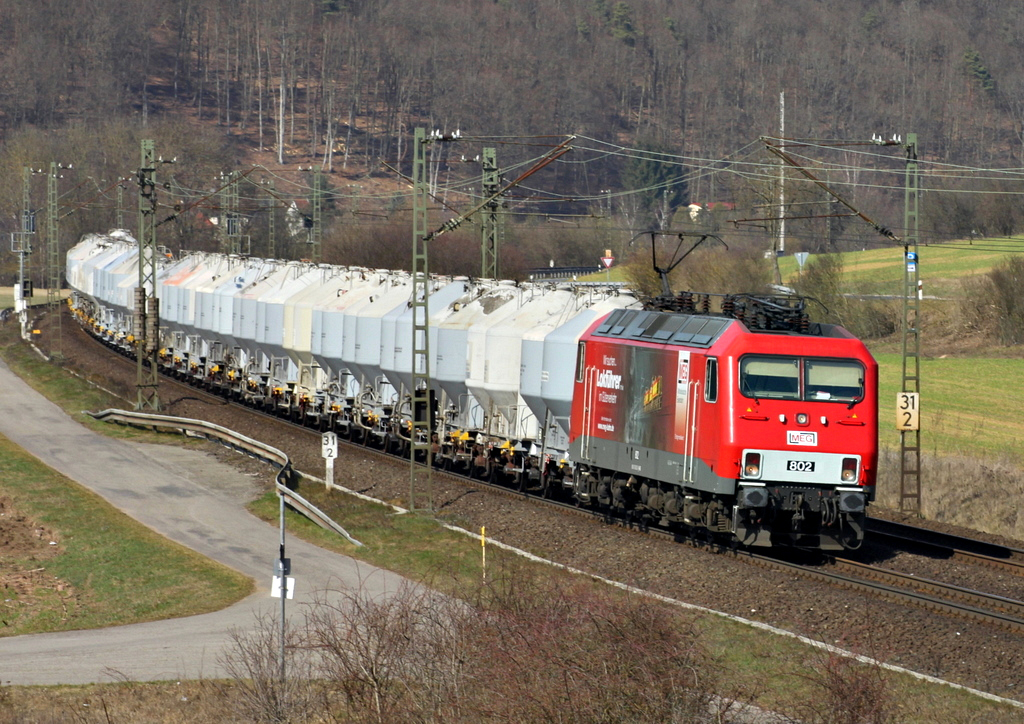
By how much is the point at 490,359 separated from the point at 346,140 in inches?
5444

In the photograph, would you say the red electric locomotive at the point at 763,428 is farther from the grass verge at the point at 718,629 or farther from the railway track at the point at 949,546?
the grass verge at the point at 718,629

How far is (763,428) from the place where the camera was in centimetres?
2316

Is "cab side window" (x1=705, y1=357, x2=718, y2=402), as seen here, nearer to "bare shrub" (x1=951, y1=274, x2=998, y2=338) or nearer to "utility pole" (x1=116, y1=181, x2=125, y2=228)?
"bare shrub" (x1=951, y1=274, x2=998, y2=338)

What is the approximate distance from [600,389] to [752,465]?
16.1 ft

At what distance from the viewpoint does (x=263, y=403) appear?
160 ft

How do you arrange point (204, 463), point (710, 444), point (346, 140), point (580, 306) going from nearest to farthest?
point (710, 444), point (580, 306), point (204, 463), point (346, 140)

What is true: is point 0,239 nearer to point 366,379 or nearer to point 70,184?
point 70,184

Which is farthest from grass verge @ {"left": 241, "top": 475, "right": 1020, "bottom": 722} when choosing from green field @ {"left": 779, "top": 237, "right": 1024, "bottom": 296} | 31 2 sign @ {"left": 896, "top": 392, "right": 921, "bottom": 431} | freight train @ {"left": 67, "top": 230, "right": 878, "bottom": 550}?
green field @ {"left": 779, "top": 237, "right": 1024, "bottom": 296}

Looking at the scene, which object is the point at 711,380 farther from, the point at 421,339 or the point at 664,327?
the point at 421,339

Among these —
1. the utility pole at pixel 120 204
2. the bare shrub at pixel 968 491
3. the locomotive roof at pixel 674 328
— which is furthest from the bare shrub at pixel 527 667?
the utility pole at pixel 120 204

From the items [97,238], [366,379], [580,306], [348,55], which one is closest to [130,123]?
[348,55]

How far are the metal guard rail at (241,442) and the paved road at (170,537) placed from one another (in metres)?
0.82

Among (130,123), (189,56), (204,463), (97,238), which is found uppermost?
(189,56)

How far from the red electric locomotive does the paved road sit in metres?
5.90
